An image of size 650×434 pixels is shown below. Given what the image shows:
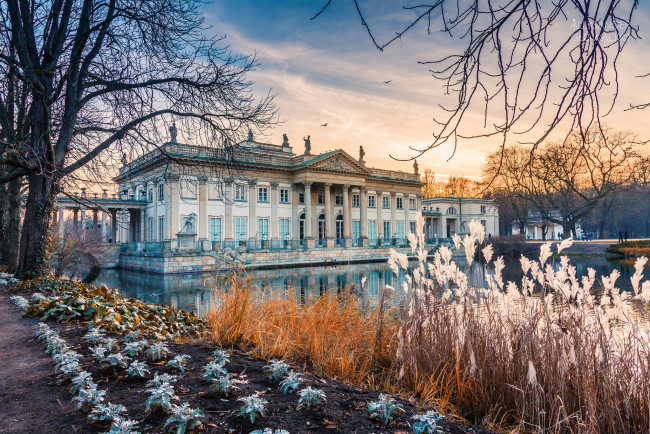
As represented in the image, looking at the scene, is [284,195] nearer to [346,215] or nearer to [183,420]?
[346,215]

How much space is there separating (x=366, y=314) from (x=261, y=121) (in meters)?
5.46

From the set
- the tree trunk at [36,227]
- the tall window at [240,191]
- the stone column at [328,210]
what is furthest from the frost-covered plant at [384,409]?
the stone column at [328,210]

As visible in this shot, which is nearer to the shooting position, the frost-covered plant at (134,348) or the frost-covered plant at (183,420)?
the frost-covered plant at (183,420)

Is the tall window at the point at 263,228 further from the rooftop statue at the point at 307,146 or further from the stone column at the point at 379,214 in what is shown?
the stone column at the point at 379,214

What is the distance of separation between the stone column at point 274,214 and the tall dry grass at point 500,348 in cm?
3190

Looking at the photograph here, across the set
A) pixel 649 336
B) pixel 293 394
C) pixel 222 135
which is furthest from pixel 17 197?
pixel 649 336

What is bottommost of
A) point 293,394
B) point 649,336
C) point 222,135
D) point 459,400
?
point 459,400

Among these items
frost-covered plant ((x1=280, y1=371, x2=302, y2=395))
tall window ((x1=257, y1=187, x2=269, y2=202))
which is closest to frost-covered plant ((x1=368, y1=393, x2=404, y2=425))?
frost-covered plant ((x1=280, y1=371, x2=302, y2=395))

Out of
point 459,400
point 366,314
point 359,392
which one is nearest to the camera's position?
point 359,392

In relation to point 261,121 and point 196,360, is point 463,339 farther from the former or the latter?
point 261,121

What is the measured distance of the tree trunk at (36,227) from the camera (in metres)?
8.80

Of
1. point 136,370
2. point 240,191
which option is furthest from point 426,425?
point 240,191

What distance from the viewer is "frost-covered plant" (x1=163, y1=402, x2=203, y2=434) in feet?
6.92

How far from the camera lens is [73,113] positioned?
8.50 m
